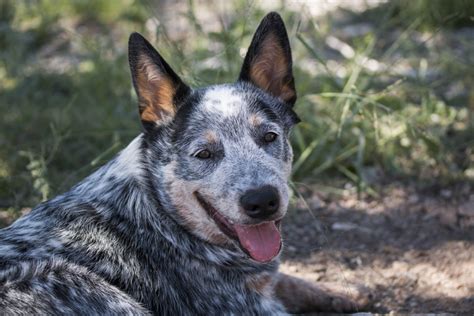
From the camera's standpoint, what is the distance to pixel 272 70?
4.36m

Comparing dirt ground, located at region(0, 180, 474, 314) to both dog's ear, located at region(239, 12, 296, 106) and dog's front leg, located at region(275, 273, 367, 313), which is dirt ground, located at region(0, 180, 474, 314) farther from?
dog's ear, located at region(239, 12, 296, 106)

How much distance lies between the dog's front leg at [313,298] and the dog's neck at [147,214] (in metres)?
0.50

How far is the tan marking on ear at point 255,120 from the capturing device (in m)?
4.04

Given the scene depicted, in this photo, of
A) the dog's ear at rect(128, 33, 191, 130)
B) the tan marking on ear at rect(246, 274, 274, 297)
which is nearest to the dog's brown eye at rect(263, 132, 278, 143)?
the dog's ear at rect(128, 33, 191, 130)

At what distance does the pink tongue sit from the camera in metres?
3.83

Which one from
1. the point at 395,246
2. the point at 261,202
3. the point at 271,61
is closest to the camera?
the point at 261,202

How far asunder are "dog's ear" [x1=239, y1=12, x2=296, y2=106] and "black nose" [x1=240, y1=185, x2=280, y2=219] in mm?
883

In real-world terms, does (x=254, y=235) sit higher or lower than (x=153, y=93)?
lower

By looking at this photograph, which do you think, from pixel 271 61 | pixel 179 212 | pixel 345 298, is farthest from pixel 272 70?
pixel 345 298

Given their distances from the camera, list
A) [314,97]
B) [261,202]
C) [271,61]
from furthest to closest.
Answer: [314,97] < [271,61] < [261,202]

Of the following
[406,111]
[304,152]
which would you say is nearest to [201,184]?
[304,152]

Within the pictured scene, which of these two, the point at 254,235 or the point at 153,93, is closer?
the point at 254,235

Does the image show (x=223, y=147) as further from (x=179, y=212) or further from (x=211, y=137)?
(x=179, y=212)

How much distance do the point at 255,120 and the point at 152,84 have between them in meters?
0.59
